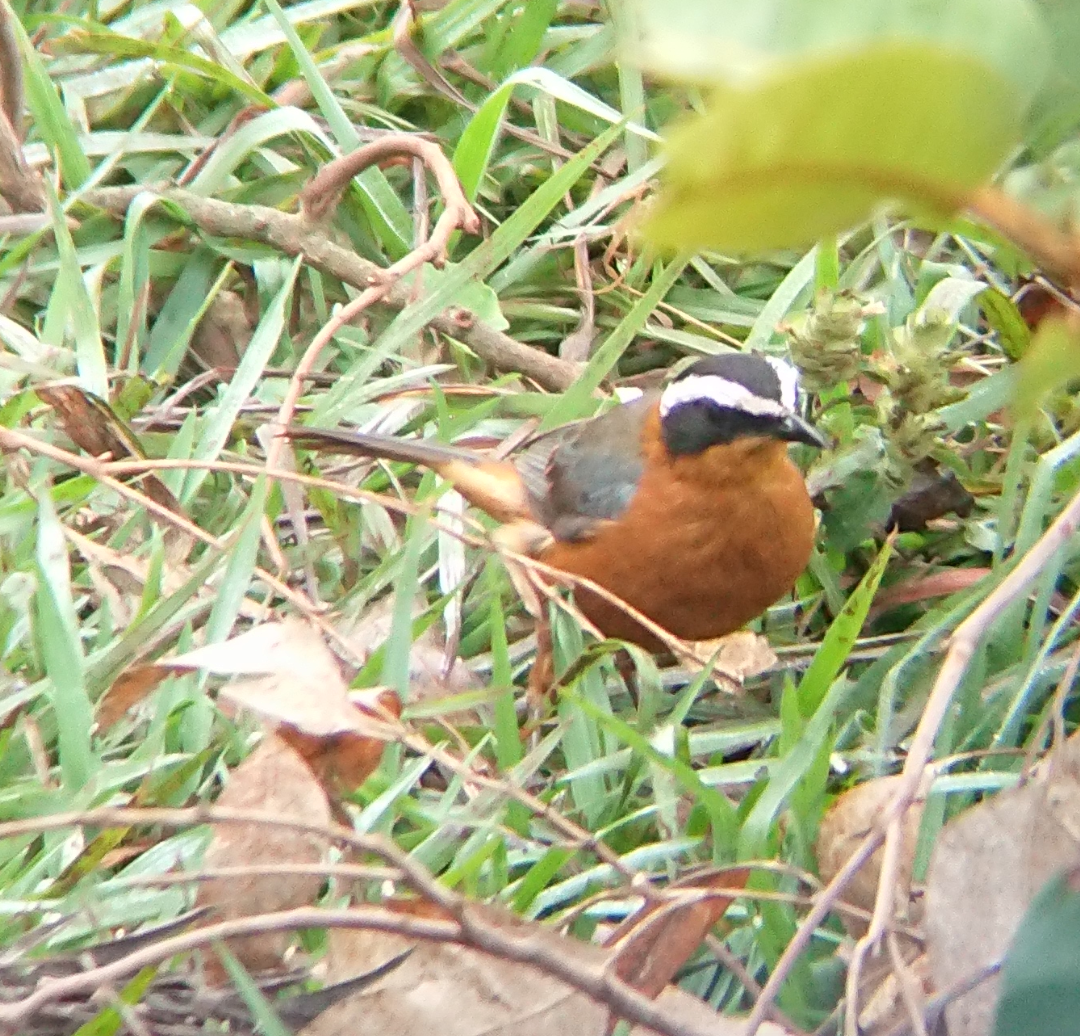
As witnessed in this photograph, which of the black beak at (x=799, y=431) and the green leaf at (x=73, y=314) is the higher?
the green leaf at (x=73, y=314)

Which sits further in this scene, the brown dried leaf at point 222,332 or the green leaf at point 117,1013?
the brown dried leaf at point 222,332

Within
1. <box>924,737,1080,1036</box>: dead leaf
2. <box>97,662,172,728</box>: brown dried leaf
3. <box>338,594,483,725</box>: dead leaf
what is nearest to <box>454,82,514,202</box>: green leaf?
<box>338,594,483,725</box>: dead leaf

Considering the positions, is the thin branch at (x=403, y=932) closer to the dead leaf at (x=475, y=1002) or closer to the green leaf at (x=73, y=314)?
the dead leaf at (x=475, y=1002)

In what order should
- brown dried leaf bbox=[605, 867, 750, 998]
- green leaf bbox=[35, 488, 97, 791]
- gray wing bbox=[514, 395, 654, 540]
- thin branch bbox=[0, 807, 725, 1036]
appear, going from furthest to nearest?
gray wing bbox=[514, 395, 654, 540]
green leaf bbox=[35, 488, 97, 791]
brown dried leaf bbox=[605, 867, 750, 998]
thin branch bbox=[0, 807, 725, 1036]

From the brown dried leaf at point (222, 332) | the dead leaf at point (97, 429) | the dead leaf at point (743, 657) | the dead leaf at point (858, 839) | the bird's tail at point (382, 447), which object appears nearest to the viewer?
the dead leaf at point (858, 839)

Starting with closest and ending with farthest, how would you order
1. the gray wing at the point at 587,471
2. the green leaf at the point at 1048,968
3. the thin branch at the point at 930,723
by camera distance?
the green leaf at the point at 1048,968
the thin branch at the point at 930,723
the gray wing at the point at 587,471

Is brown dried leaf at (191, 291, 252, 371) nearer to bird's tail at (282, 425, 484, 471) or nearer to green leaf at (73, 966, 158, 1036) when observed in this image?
bird's tail at (282, 425, 484, 471)

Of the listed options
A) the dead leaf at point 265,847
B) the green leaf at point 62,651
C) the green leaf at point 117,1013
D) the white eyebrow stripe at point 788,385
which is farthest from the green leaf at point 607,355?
the green leaf at point 117,1013
